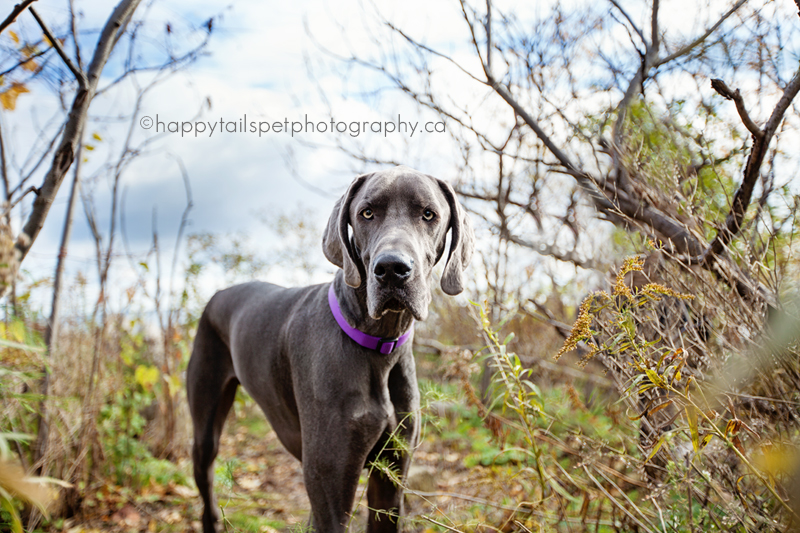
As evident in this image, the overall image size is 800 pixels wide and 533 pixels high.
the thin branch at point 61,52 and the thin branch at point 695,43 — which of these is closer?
the thin branch at point 61,52

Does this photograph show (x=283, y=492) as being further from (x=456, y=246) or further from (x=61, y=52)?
(x=61, y=52)

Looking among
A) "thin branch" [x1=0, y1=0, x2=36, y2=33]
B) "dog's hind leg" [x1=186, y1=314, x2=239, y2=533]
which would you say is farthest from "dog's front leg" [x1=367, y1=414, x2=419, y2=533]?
"thin branch" [x1=0, y1=0, x2=36, y2=33]

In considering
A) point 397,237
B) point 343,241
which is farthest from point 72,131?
point 397,237

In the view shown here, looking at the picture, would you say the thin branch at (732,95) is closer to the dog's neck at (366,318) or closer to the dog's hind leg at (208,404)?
the dog's neck at (366,318)

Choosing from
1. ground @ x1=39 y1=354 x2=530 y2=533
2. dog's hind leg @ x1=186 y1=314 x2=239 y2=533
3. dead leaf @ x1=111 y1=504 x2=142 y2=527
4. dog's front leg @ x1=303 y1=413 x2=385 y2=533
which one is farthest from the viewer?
dead leaf @ x1=111 y1=504 x2=142 y2=527

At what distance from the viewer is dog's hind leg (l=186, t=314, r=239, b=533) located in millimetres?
3264

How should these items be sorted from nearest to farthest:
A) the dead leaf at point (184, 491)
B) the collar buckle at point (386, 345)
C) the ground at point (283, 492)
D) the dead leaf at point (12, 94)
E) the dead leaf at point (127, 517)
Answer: the collar buckle at point (386, 345) < the dead leaf at point (12, 94) < the ground at point (283, 492) < the dead leaf at point (127, 517) < the dead leaf at point (184, 491)

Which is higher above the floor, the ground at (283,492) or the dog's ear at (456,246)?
the dog's ear at (456,246)

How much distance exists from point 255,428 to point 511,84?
583 cm

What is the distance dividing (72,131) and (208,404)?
1.96 meters

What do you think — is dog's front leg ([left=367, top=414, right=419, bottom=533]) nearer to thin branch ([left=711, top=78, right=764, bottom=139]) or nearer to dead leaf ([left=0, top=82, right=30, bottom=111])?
thin branch ([left=711, top=78, right=764, bottom=139])

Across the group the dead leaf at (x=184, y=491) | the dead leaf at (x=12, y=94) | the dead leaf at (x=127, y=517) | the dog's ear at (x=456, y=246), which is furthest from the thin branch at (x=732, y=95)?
the dead leaf at (x=184, y=491)

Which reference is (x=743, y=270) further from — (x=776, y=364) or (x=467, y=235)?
(x=467, y=235)

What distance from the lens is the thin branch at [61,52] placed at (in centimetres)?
194
